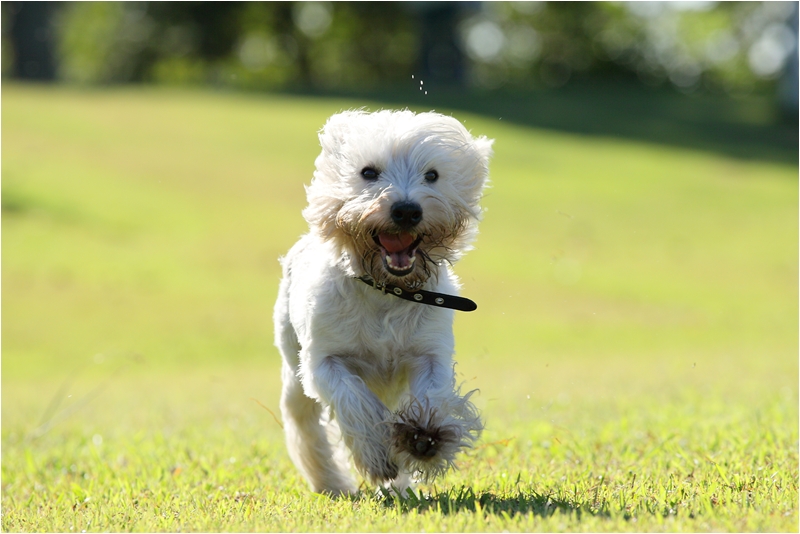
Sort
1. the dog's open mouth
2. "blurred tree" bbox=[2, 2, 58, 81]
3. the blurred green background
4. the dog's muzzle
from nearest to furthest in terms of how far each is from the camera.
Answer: the dog's muzzle
the dog's open mouth
the blurred green background
"blurred tree" bbox=[2, 2, 58, 81]

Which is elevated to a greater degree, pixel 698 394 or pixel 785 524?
pixel 785 524

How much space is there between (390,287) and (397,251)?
0.23 meters

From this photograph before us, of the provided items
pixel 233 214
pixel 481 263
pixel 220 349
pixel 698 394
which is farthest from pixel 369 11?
pixel 698 394

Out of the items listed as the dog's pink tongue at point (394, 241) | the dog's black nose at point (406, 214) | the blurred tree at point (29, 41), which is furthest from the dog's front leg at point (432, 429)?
the blurred tree at point (29, 41)

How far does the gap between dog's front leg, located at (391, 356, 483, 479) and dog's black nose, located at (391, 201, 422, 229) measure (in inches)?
35.8

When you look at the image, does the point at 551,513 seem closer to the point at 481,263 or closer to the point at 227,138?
the point at 481,263

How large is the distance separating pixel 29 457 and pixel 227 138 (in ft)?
95.7

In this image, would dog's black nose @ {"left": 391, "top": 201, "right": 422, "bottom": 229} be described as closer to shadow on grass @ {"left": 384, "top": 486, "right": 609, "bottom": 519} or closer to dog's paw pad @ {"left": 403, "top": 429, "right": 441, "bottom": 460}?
dog's paw pad @ {"left": 403, "top": 429, "right": 441, "bottom": 460}

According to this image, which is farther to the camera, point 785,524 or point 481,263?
point 481,263

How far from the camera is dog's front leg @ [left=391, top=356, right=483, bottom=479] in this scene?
518 centimetres

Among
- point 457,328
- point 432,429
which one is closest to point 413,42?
point 457,328

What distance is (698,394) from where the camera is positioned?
10.2 m

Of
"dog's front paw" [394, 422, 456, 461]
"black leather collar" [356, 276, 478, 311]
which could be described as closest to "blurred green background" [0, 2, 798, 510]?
"black leather collar" [356, 276, 478, 311]

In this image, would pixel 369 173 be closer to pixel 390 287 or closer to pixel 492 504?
pixel 390 287
